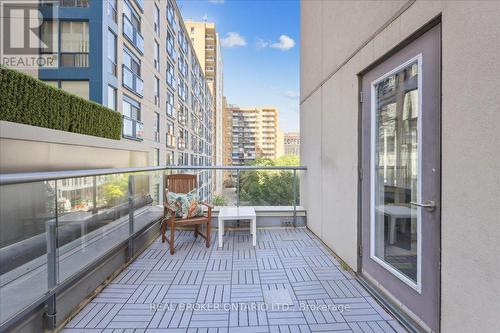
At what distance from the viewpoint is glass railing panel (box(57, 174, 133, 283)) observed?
2.09m

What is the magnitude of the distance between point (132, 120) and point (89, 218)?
9.64 m

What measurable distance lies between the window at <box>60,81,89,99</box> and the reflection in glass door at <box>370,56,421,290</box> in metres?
9.83

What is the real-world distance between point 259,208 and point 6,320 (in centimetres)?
363

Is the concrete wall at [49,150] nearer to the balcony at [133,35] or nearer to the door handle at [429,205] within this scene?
the balcony at [133,35]

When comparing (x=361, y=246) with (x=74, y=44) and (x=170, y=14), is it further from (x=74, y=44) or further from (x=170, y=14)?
(x=170, y=14)

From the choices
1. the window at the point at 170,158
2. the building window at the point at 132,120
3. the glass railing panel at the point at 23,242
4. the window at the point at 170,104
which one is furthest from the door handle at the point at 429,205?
the window at the point at 170,104

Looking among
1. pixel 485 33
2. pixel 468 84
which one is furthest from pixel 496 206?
pixel 485 33

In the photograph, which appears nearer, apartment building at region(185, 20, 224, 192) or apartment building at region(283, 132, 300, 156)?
apartment building at region(185, 20, 224, 192)

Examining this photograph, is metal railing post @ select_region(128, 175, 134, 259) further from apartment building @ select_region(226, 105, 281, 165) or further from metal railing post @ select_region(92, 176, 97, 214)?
apartment building @ select_region(226, 105, 281, 165)

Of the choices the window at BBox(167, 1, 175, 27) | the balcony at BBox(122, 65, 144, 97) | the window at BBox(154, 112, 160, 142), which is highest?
the window at BBox(167, 1, 175, 27)

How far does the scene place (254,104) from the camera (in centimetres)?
7381

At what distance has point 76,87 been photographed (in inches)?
361
